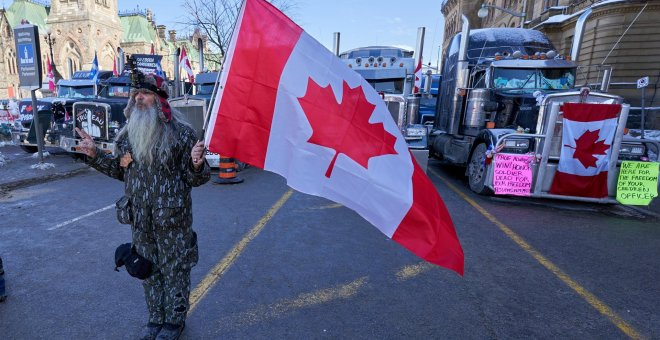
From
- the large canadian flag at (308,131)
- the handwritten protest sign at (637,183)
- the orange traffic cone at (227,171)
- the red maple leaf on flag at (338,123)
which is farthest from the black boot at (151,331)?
the handwritten protest sign at (637,183)

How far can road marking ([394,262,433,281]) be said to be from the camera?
12.4ft

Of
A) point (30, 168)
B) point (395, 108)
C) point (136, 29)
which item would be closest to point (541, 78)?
point (395, 108)

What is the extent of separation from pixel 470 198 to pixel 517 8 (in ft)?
112

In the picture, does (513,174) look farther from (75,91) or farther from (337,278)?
(75,91)

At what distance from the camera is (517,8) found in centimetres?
3347

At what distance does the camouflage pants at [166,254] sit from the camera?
7.94ft

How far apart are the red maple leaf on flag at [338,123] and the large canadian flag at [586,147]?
5679 mm

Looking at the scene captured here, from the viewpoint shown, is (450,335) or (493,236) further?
(493,236)

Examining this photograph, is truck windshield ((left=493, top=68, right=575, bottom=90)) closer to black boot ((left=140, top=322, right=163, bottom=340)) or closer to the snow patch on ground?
black boot ((left=140, top=322, right=163, bottom=340))

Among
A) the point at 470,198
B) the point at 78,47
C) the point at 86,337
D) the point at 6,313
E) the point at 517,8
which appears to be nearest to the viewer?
the point at 86,337

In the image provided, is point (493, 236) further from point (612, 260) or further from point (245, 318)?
point (245, 318)

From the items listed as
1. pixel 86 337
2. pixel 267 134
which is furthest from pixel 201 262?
pixel 267 134

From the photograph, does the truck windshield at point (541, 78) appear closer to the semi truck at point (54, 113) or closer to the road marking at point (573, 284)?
the road marking at point (573, 284)

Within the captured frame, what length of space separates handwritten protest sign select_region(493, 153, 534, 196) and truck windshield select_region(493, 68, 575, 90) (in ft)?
7.86
